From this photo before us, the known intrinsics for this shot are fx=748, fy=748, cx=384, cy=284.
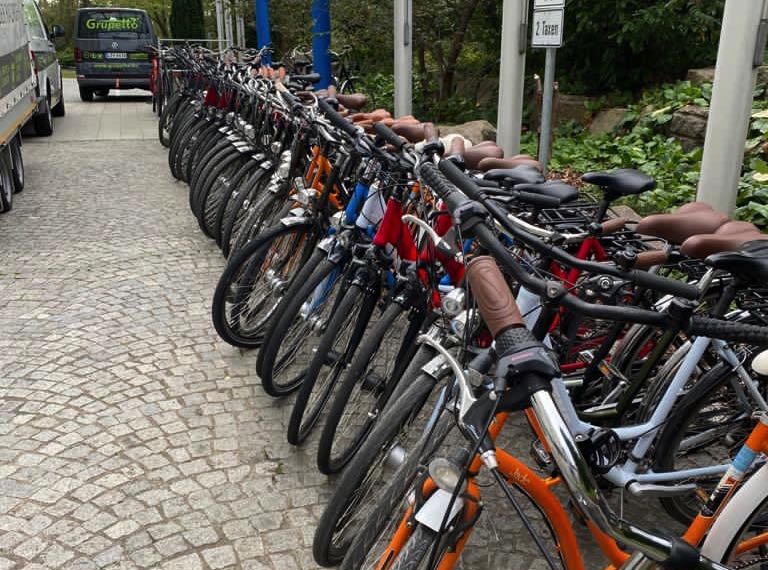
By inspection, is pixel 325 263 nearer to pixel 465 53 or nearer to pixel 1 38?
pixel 1 38

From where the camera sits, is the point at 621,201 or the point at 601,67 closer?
the point at 621,201

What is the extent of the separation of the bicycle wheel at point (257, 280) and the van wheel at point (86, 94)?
1378cm

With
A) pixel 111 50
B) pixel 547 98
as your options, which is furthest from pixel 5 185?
pixel 111 50

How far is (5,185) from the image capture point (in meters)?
7.12

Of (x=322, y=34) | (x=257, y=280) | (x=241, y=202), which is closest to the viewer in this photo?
(x=257, y=280)

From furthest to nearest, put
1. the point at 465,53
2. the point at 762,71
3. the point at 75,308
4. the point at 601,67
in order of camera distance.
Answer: the point at 465,53
the point at 601,67
the point at 762,71
the point at 75,308

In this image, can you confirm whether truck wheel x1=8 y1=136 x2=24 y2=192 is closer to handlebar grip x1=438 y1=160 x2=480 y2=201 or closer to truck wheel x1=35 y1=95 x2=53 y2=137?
truck wheel x1=35 y1=95 x2=53 y2=137

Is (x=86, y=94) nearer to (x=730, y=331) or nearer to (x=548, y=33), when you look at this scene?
(x=548, y=33)

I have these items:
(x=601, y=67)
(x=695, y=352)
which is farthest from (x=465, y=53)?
(x=695, y=352)

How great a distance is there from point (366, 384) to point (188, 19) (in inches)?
835

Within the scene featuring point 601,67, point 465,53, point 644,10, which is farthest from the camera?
point 465,53

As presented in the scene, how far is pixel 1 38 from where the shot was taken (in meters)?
6.71

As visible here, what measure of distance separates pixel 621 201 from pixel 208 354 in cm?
333

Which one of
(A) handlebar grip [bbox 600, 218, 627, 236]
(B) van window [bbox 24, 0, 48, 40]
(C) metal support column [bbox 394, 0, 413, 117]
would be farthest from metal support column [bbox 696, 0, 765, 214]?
(B) van window [bbox 24, 0, 48, 40]
